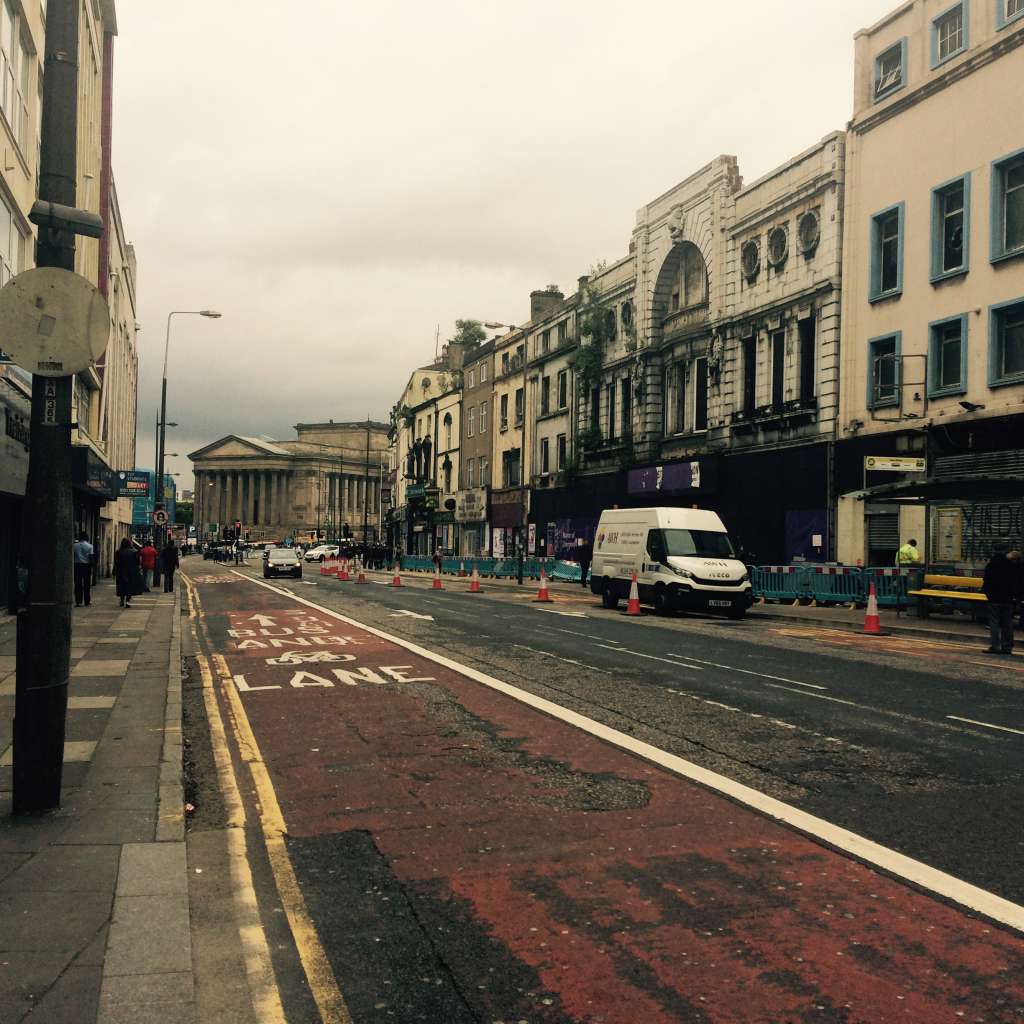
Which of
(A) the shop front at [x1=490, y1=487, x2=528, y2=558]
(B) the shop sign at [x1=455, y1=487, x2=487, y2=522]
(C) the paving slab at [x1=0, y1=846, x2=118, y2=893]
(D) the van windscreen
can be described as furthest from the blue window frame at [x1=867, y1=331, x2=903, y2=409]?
(B) the shop sign at [x1=455, y1=487, x2=487, y2=522]

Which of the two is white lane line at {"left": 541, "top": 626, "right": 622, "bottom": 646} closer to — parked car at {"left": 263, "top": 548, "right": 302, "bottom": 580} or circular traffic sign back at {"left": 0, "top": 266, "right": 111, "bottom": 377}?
circular traffic sign back at {"left": 0, "top": 266, "right": 111, "bottom": 377}

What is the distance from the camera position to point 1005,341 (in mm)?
24844

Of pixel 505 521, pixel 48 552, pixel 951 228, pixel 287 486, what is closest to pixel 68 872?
pixel 48 552

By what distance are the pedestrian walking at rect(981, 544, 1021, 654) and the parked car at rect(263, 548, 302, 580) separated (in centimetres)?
3672

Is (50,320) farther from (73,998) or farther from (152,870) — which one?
(73,998)

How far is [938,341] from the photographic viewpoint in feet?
87.9

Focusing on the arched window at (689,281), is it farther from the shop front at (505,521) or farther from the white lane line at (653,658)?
the white lane line at (653,658)

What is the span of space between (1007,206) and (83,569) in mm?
23971

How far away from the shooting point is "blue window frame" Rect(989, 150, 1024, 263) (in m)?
24.5

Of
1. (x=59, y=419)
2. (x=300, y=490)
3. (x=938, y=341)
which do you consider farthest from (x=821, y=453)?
(x=300, y=490)

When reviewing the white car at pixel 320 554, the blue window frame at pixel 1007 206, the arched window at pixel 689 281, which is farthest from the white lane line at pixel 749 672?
the white car at pixel 320 554

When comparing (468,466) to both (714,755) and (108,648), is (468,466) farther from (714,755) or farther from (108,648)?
(714,755)

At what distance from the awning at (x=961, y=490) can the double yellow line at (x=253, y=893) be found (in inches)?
670

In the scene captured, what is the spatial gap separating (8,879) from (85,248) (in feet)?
99.2
